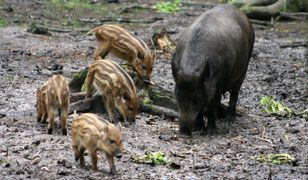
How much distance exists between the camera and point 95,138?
7.05 m

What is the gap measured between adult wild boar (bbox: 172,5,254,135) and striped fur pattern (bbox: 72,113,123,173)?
2.13 meters

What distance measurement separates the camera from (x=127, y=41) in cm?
1084

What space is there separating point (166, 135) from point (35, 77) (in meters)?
4.34

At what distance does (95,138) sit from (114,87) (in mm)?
2241

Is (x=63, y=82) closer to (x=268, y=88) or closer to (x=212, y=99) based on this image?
(x=212, y=99)

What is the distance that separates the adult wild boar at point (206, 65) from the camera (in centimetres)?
921

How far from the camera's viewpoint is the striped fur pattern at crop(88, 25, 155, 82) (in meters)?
10.5

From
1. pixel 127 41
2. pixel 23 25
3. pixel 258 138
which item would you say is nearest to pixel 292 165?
pixel 258 138

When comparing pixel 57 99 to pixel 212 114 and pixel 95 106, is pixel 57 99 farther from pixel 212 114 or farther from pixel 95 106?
pixel 212 114

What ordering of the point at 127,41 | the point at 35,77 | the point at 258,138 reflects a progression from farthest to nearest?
the point at 35,77, the point at 127,41, the point at 258,138

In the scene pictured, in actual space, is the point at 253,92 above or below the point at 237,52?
below

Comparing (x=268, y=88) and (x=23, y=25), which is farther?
(x=23, y=25)

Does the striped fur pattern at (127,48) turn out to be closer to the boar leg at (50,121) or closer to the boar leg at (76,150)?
the boar leg at (50,121)

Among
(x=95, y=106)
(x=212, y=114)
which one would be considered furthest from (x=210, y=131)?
(x=95, y=106)
